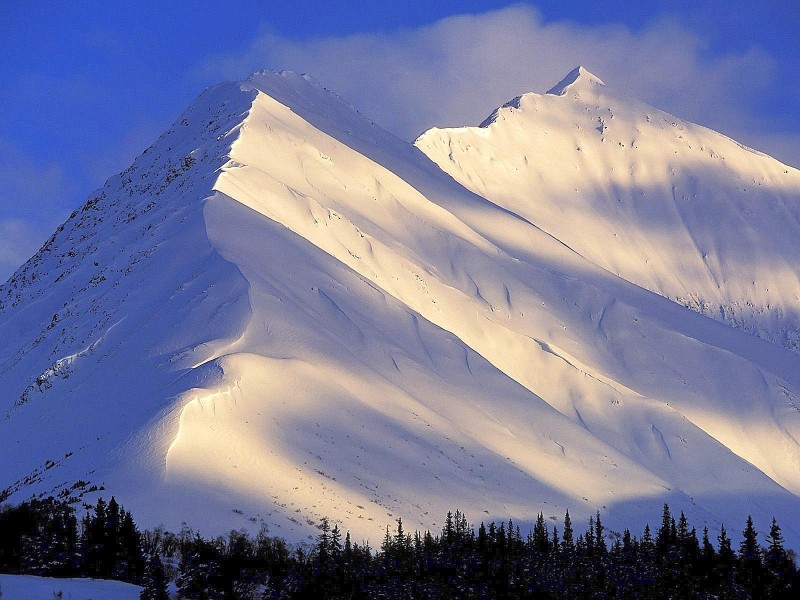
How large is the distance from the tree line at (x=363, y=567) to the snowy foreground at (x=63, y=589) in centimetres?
213

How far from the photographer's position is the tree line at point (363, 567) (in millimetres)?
96812

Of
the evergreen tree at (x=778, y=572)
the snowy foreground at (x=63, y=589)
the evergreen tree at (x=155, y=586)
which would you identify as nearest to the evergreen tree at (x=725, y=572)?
the evergreen tree at (x=778, y=572)

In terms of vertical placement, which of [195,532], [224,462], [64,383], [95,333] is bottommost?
[195,532]

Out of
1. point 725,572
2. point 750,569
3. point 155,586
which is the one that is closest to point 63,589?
point 155,586

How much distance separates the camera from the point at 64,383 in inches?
6540

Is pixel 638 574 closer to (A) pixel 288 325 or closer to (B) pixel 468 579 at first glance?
(B) pixel 468 579

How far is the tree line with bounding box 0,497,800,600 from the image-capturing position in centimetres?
9681

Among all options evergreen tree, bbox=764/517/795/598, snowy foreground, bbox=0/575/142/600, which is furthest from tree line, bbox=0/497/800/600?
snowy foreground, bbox=0/575/142/600

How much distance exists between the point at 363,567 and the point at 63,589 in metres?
25.2

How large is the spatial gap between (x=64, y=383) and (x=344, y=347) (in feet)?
123

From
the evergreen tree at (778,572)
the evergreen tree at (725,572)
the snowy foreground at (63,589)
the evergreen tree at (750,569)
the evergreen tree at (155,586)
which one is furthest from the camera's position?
the evergreen tree at (750,569)

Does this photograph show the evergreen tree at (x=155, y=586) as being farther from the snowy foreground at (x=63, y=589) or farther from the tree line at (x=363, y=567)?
the snowy foreground at (x=63, y=589)

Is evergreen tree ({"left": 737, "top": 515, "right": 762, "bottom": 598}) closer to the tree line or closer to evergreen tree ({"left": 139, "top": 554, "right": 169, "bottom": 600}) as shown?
the tree line

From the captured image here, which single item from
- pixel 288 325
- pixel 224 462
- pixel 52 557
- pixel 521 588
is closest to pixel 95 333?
pixel 288 325
